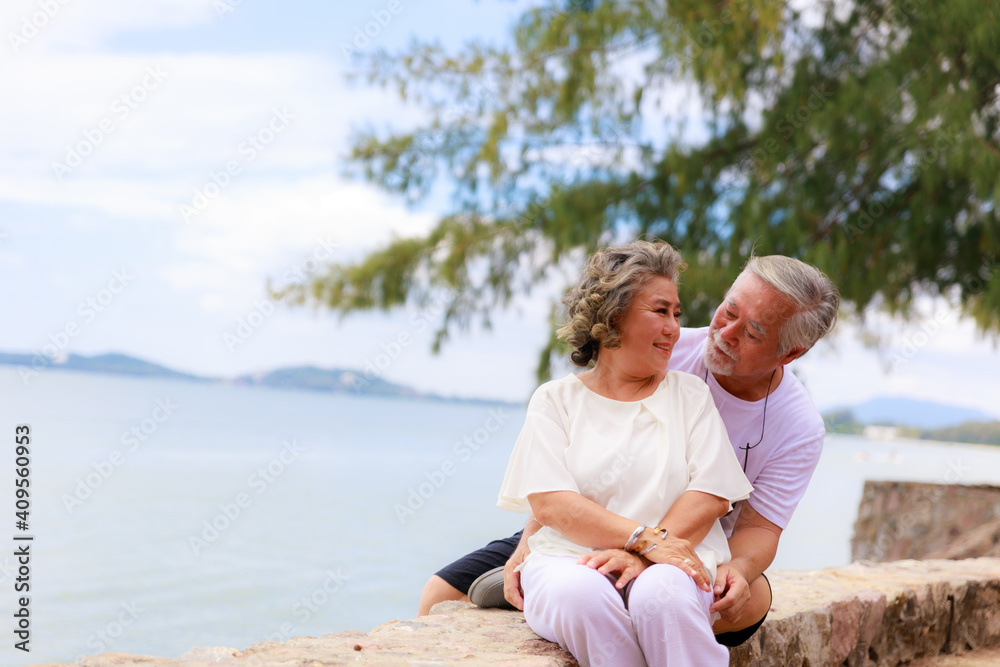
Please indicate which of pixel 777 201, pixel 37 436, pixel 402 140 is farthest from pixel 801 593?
pixel 37 436

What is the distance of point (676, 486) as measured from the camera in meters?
1.75

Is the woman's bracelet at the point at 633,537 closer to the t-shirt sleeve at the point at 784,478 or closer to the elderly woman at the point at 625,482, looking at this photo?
the elderly woman at the point at 625,482

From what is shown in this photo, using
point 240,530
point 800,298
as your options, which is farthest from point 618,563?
point 240,530

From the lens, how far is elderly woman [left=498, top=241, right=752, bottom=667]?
5.25 ft

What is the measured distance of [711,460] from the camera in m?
1.75

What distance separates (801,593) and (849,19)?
406 centimetres

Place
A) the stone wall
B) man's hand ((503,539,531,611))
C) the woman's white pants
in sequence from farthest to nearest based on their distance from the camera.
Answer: the stone wall < man's hand ((503,539,531,611)) < the woman's white pants

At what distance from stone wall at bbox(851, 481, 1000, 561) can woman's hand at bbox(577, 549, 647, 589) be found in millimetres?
4274

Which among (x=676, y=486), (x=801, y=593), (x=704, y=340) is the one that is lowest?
(x=801, y=593)

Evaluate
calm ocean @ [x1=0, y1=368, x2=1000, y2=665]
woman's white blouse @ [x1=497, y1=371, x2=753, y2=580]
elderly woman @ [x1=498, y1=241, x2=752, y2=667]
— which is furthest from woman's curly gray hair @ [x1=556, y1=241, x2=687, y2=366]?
calm ocean @ [x1=0, y1=368, x2=1000, y2=665]

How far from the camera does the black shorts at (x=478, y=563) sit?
2.34 metres

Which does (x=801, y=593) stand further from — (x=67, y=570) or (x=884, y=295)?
(x=67, y=570)

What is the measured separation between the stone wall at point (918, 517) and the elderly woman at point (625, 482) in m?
4.15

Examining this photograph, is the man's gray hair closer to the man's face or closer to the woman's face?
the man's face
